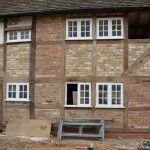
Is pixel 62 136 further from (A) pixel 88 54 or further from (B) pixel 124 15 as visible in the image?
(B) pixel 124 15

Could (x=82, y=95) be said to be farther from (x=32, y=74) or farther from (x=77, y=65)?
(x=32, y=74)

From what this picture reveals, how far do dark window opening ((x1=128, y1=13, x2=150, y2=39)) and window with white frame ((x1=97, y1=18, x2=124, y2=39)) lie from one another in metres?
0.87

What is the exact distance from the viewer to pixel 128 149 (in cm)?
1222

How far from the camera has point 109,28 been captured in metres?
→ 15.0

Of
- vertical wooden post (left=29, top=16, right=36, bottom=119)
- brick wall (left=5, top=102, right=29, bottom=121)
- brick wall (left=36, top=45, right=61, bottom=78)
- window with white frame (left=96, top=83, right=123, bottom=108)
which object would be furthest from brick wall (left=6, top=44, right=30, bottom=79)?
window with white frame (left=96, top=83, right=123, bottom=108)

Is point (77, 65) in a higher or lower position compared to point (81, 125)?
higher

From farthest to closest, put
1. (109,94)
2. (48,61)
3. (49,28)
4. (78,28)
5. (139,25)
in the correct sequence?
1. (139,25)
2. (49,28)
3. (48,61)
4. (78,28)
5. (109,94)

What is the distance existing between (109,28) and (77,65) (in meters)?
2.34

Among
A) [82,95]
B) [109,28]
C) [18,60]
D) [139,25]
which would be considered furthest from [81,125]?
[139,25]

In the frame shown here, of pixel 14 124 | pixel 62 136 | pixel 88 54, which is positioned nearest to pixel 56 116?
pixel 62 136

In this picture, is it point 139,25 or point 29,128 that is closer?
point 29,128

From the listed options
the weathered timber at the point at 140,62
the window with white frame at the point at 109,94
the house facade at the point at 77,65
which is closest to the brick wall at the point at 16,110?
the house facade at the point at 77,65

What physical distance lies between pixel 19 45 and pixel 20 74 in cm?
148

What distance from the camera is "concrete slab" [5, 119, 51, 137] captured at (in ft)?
48.3
